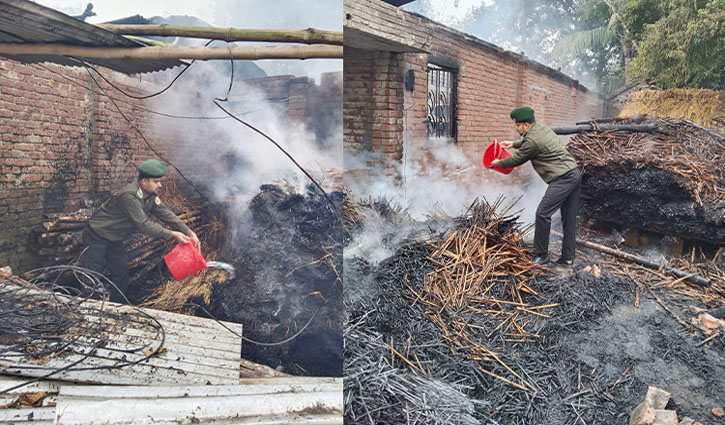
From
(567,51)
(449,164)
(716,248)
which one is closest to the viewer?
(716,248)

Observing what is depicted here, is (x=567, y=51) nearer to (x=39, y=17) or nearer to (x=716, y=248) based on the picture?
(x=716, y=248)

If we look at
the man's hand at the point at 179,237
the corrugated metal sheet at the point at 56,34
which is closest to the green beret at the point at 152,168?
the man's hand at the point at 179,237

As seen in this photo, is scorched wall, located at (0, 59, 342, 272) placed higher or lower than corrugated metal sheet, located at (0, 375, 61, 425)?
higher

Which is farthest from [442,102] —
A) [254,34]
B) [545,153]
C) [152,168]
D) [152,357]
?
[152,357]

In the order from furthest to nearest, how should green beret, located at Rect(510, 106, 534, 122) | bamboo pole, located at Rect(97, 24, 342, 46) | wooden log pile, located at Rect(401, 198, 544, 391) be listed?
1. green beret, located at Rect(510, 106, 534, 122)
2. wooden log pile, located at Rect(401, 198, 544, 391)
3. bamboo pole, located at Rect(97, 24, 342, 46)

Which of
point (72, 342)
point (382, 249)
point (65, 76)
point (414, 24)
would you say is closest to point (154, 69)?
point (65, 76)

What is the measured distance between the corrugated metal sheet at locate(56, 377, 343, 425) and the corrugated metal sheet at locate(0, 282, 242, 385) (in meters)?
0.07

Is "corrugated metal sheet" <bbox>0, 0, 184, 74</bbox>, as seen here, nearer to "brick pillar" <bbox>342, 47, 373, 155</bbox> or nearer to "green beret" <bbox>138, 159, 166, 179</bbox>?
"green beret" <bbox>138, 159, 166, 179</bbox>

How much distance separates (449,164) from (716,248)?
2.92 metres

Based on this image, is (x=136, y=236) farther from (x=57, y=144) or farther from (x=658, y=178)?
(x=658, y=178)

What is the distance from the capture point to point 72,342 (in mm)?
2457

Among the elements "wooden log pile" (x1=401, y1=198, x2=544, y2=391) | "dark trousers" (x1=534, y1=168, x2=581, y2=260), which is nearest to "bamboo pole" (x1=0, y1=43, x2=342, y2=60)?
"wooden log pile" (x1=401, y1=198, x2=544, y2=391)

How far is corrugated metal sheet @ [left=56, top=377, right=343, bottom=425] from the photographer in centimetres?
226

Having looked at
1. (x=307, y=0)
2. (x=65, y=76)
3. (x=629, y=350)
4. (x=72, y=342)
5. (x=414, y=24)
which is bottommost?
(x=629, y=350)
